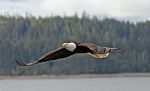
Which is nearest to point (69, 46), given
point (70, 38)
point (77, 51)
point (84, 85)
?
point (77, 51)

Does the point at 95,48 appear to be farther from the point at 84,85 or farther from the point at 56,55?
the point at 84,85

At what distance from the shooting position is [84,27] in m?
128

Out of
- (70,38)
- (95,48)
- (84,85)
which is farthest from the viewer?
(84,85)

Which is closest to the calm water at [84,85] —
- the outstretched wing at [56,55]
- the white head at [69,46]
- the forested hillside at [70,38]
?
the forested hillside at [70,38]

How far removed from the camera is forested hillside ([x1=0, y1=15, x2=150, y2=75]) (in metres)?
100

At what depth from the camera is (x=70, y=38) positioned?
102m

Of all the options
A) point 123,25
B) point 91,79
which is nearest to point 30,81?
point 91,79

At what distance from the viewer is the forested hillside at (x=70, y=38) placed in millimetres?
100000

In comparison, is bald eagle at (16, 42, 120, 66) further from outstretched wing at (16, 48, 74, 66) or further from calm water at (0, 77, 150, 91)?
calm water at (0, 77, 150, 91)

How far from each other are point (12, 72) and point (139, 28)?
41151 millimetres

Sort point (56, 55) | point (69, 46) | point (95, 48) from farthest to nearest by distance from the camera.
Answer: point (56, 55), point (95, 48), point (69, 46)

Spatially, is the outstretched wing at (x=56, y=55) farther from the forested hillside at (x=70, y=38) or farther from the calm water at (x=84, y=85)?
the forested hillside at (x=70, y=38)

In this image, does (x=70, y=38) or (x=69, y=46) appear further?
(x=70, y=38)

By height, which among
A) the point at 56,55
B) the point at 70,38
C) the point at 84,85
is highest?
the point at 56,55
